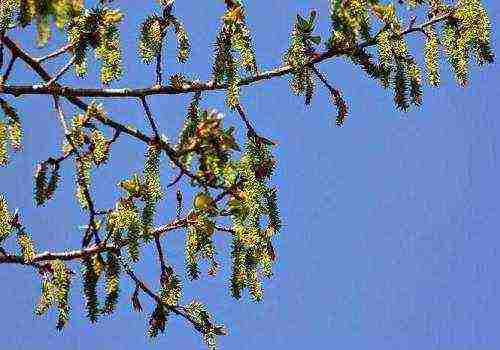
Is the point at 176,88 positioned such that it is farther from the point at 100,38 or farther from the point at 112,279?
the point at 112,279

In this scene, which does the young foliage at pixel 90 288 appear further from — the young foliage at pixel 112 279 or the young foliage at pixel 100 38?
the young foliage at pixel 100 38

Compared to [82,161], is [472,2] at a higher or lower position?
higher

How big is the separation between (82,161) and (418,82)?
7.08ft

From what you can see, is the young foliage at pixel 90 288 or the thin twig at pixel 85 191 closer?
the thin twig at pixel 85 191

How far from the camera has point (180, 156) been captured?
17.6 feet

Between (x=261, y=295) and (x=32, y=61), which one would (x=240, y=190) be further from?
(x=32, y=61)

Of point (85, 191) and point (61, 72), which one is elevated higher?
point (61, 72)

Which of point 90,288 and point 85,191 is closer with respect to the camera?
point 85,191

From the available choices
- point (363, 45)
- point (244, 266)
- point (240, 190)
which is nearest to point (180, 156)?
point (240, 190)

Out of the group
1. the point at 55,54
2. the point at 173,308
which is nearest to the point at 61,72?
→ the point at 55,54

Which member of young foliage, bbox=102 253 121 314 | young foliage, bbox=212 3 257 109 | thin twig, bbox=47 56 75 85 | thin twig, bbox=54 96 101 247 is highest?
thin twig, bbox=47 56 75 85

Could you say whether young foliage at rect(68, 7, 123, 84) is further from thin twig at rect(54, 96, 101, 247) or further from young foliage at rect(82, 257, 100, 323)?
young foliage at rect(82, 257, 100, 323)

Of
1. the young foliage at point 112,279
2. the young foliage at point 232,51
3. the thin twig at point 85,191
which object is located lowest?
the young foliage at point 112,279

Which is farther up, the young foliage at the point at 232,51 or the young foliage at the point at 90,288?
the young foliage at the point at 232,51
